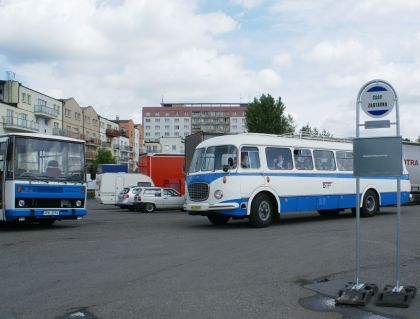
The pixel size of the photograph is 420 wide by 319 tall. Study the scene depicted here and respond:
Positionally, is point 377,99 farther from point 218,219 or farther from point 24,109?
point 24,109

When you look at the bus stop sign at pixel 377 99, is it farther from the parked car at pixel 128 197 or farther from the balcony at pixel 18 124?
the balcony at pixel 18 124

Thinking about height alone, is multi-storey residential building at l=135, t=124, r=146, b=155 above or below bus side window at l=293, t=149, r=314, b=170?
above

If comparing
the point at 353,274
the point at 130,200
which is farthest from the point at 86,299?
the point at 130,200

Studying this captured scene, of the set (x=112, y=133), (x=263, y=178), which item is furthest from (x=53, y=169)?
(x=112, y=133)

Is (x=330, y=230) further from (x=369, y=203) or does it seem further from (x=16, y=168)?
(x=16, y=168)

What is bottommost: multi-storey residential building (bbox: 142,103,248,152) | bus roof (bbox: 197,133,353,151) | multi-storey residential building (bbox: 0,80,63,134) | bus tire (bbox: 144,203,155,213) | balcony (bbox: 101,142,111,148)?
bus tire (bbox: 144,203,155,213)

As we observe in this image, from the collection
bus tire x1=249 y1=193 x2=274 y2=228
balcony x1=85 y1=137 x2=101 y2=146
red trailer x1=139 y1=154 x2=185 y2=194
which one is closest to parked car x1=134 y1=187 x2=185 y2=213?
red trailer x1=139 y1=154 x2=185 y2=194

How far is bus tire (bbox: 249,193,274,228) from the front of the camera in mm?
15641

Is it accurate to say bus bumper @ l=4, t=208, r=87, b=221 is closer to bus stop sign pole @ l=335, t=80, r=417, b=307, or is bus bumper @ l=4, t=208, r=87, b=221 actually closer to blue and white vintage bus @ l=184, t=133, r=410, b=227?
blue and white vintage bus @ l=184, t=133, r=410, b=227

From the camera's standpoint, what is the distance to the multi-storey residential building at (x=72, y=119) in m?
94.8

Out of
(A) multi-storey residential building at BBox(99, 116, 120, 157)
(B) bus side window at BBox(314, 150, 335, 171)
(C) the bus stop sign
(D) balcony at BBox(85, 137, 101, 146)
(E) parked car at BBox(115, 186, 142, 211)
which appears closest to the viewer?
(C) the bus stop sign

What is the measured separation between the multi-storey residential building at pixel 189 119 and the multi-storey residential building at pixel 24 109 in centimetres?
7565

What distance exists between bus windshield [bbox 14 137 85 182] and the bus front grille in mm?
3293

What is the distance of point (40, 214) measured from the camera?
15008 millimetres
